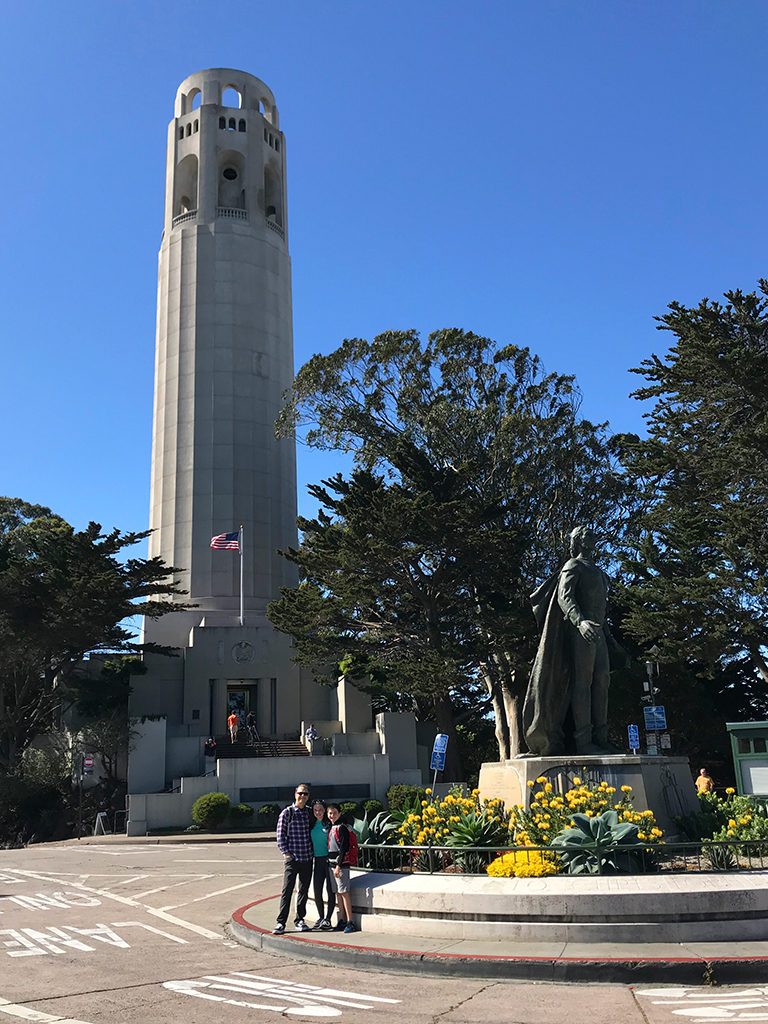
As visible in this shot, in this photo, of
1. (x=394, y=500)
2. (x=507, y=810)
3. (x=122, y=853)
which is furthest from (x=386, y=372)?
Result: (x=507, y=810)

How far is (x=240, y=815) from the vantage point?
34562 mm

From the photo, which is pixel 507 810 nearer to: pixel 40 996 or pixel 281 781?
pixel 40 996

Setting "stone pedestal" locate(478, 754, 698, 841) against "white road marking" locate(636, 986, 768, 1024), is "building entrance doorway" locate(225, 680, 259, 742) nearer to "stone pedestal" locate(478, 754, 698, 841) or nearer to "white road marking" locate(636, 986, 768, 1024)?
"stone pedestal" locate(478, 754, 698, 841)

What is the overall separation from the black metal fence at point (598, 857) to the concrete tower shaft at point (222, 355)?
4215 centimetres

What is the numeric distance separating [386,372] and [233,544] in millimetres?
11478

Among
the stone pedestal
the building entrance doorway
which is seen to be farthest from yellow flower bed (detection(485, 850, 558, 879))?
the building entrance doorway

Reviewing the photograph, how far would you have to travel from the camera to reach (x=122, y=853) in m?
26.4

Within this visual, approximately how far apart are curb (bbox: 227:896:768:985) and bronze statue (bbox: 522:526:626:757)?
14.5ft

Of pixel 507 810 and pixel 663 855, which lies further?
pixel 507 810

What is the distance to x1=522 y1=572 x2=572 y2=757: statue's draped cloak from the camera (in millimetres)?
12781

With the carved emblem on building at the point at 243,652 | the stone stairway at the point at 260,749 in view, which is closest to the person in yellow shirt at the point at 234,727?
the stone stairway at the point at 260,749

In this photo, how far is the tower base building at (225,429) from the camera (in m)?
49.3

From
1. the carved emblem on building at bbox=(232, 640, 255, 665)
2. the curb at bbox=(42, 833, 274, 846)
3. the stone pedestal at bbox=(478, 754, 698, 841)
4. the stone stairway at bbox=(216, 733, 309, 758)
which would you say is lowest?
the curb at bbox=(42, 833, 274, 846)

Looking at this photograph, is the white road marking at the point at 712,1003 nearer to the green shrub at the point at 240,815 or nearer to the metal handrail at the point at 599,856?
the metal handrail at the point at 599,856
